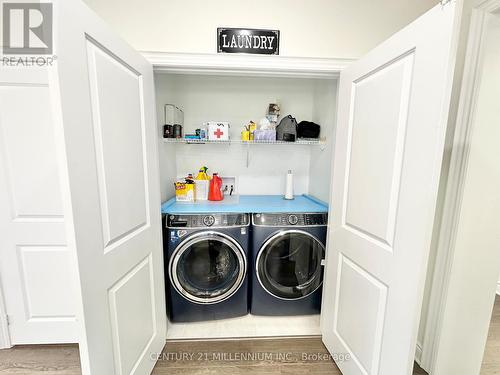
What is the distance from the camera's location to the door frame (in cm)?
111

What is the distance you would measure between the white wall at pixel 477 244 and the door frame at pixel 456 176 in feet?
0.07

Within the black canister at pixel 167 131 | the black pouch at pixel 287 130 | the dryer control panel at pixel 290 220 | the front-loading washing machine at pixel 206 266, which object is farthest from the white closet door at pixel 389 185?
the black canister at pixel 167 131

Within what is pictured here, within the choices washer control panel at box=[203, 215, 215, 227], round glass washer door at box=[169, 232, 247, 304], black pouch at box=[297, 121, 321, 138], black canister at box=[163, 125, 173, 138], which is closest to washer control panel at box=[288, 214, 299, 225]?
round glass washer door at box=[169, 232, 247, 304]

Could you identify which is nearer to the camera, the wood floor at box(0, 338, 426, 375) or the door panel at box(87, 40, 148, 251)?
the door panel at box(87, 40, 148, 251)

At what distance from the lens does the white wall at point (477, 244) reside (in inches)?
44.1

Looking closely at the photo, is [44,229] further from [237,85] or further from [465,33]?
[465,33]

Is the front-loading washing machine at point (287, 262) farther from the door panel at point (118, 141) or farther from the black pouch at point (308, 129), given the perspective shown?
the door panel at point (118, 141)

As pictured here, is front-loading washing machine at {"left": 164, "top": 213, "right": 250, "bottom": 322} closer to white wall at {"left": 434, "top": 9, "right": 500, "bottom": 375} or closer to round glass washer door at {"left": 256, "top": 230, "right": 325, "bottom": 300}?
round glass washer door at {"left": 256, "top": 230, "right": 325, "bottom": 300}

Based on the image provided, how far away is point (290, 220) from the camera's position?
71.5 inches

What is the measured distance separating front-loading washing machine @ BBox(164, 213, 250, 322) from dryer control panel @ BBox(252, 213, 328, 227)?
0.35 ft

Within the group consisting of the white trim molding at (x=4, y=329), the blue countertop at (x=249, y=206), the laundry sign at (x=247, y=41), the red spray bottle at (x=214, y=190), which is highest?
the laundry sign at (x=247, y=41)

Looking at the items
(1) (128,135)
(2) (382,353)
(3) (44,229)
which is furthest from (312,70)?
(3) (44,229)

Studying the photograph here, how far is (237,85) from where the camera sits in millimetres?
2299

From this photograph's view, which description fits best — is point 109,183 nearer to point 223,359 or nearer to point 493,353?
point 223,359
